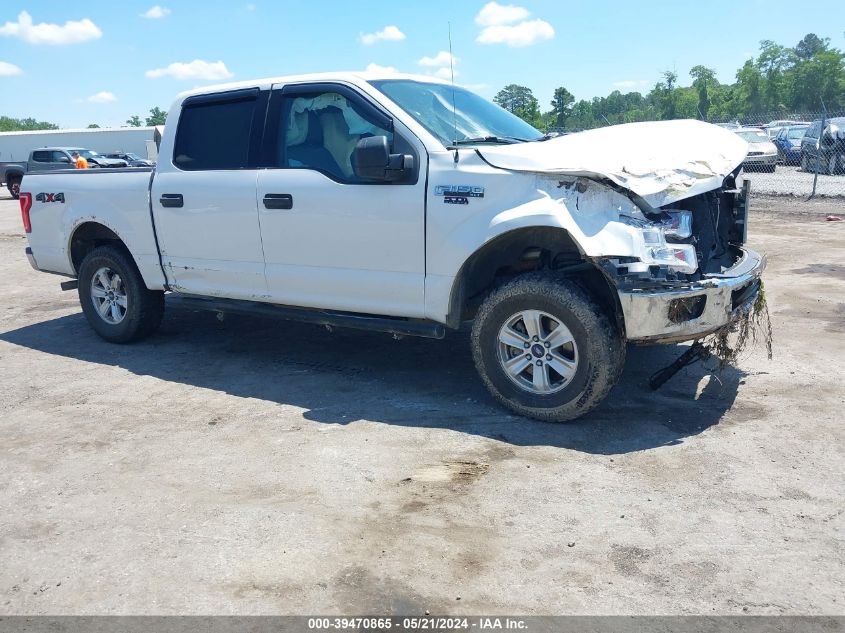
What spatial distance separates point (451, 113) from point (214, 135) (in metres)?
1.91

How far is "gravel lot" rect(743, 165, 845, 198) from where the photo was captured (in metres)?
17.5

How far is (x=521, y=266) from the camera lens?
4.85 m

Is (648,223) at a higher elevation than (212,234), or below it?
higher

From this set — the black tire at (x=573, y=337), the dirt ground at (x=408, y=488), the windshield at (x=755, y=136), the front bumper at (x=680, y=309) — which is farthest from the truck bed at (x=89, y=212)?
the windshield at (x=755, y=136)

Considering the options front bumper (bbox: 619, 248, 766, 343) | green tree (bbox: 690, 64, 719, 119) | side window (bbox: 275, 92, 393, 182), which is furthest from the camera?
green tree (bbox: 690, 64, 719, 119)

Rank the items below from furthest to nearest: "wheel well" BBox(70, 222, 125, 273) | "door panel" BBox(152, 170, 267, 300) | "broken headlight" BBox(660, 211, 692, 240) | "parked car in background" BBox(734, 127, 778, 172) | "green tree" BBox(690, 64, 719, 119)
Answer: "green tree" BBox(690, 64, 719, 119) < "parked car in background" BBox(734, 127, 778, 172) < "wheel well" BBox(70, 222, 125, 273) < "door panel" BBox(152, 170, 267, 300) < "broken headlight" BBox(660, 211, 692, 240)

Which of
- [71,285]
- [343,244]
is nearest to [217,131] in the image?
[343,244]

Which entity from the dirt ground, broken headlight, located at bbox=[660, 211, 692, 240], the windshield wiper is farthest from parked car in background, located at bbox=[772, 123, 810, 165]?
broken headlight, located at bbox=[660, 211, 692, 240]

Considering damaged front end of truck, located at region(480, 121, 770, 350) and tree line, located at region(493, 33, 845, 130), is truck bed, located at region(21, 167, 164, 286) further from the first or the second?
tree line, located at region(493, 33, 845, 130)

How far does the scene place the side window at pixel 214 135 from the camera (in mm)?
5688

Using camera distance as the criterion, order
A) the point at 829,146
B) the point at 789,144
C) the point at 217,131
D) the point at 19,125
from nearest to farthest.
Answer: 1. the point at 217,131
2. the point at 829,146
3. the point at 789,144
4. the point at 19,125

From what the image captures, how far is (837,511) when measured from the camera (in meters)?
3.42

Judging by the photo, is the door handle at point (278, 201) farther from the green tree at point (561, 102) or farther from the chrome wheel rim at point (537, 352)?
the green tree at point (561, 102)

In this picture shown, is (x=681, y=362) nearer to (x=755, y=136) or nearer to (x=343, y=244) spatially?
(x=343, y=244)
